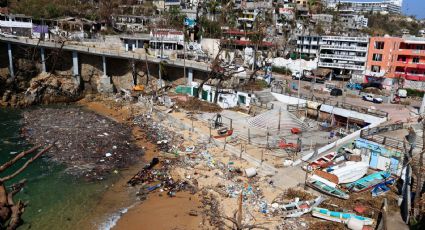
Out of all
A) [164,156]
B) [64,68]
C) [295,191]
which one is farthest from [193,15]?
[295,191]

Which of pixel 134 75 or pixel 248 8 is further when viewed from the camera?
pixel 248 8

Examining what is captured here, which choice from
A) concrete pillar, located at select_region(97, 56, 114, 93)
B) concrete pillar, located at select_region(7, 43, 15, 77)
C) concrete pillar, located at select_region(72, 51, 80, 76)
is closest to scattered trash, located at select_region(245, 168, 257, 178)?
concrete pillar, located at select_region(97, 56, 114, 93)

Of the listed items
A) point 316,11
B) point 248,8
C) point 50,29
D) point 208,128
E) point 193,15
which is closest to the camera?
point 208,128

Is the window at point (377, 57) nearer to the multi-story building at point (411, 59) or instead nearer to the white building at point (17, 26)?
the multi-story building at point (411, 59)

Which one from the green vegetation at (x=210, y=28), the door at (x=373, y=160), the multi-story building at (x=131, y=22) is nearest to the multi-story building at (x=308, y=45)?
the green vegetation at (x=210, y=28)

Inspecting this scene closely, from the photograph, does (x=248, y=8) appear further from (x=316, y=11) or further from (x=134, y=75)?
(x=134, y=75)

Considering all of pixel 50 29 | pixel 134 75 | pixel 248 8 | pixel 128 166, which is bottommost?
pixel 128 166

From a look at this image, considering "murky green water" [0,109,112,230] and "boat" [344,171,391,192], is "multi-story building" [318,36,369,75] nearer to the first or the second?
"boat" [344,171,391,192]
